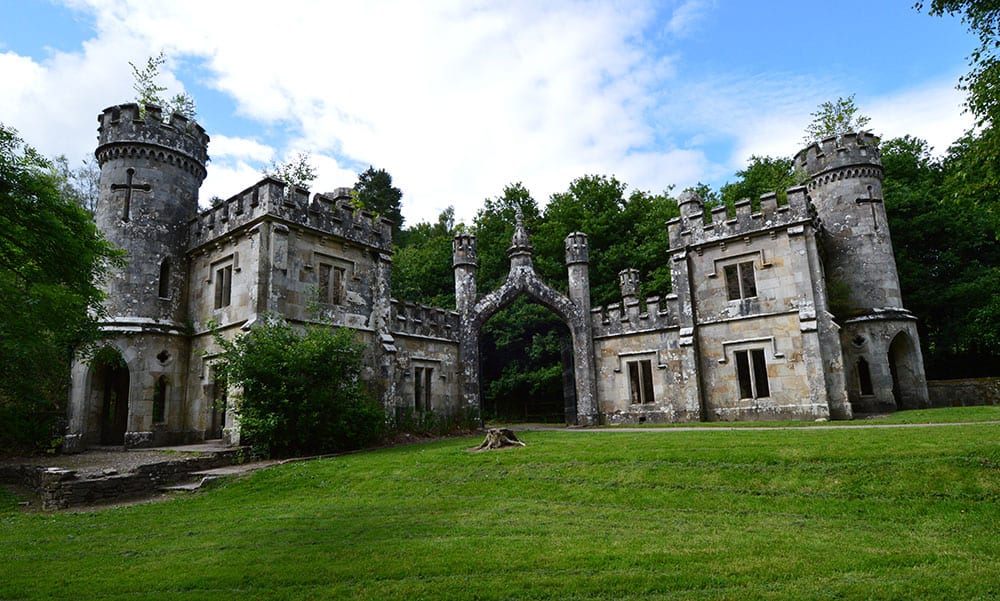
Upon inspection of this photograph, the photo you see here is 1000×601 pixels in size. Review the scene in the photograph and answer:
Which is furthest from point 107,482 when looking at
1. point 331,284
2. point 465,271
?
point 465,271

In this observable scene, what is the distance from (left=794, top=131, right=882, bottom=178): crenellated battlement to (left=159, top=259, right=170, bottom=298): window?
2301 cm

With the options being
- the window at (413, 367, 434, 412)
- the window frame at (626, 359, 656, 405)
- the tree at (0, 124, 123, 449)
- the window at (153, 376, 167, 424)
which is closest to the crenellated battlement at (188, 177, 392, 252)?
the tree at (0, 124, 123, 449)

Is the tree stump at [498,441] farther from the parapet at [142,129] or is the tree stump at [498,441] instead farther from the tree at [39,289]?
the parapet at [142,129]

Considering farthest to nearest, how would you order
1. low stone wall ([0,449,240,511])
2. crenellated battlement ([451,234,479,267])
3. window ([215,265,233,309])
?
crenellated battlement ([451,234,479,267]) < window ([215,265,233,309]) < low stone wall ([0,449,240,511])

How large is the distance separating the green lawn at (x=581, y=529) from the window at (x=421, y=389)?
29.2ft

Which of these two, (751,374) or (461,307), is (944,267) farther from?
(461,307)

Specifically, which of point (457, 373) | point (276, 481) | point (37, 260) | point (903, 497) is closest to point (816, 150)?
point (457, 373)

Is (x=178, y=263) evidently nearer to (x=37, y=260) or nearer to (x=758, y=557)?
(x=37, y=260)

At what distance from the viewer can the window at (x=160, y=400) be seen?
1702cm

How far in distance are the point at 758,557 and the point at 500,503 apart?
3.89 m

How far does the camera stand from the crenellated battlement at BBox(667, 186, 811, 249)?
18859 millimetres

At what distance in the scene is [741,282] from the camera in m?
20.0

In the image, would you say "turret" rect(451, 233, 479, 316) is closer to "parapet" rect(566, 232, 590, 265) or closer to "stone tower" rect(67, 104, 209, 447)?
"parapet" rect(566, 232, 590, 265)

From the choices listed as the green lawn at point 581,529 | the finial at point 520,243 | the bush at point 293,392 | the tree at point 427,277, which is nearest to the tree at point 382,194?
the tree at point 427,277
